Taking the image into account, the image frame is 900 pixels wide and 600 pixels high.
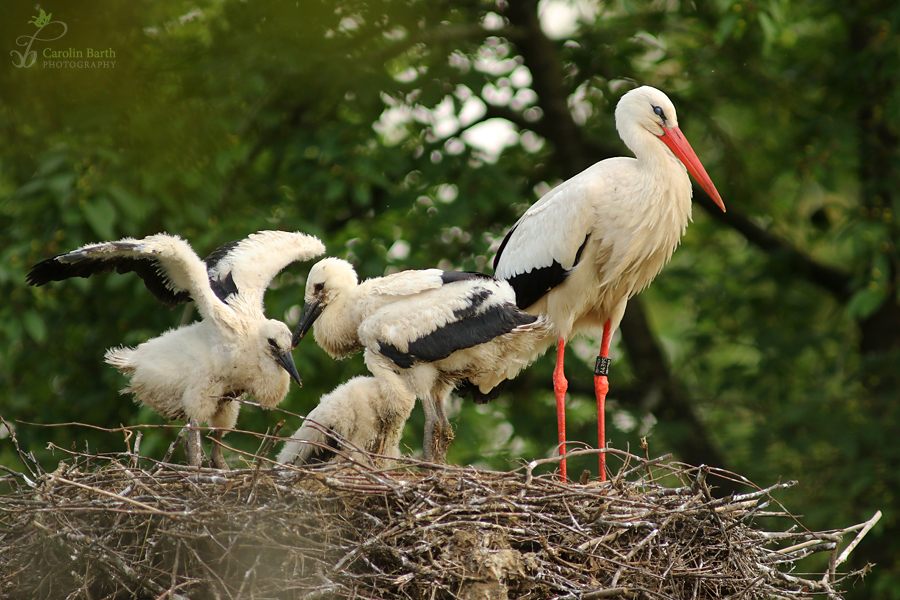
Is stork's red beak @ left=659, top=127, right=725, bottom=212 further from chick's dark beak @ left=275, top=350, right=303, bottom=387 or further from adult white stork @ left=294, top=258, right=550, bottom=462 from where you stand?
chick's dark beak @ left=275, top=350, right=303, bottom=387

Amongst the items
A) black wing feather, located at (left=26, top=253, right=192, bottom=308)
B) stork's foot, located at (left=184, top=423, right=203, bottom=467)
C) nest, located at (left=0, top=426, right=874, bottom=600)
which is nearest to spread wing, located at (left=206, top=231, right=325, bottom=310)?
black wing feather, located at (left=26, top=253, right=192, bottom=308)

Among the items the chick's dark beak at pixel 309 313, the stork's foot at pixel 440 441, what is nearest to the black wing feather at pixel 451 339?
the stork's foot at pixel 440 441

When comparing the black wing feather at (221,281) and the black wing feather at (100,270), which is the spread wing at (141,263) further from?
the black wing feather at (221,281)

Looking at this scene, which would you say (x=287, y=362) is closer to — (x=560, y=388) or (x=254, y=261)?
(x=254, y=261)

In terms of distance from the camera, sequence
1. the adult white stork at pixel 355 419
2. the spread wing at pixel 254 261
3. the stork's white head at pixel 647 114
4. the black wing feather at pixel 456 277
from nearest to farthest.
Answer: the adult white stork at pixel 355 419, the black wing feather at pixel 456 277, the spread wing at pixel 254 261, the stork's white head at pixel 647 114

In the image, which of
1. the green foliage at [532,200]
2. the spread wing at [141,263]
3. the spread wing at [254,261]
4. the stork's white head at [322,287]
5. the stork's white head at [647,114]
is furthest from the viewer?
the green foliage at [532,200]

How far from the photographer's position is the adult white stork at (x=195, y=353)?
397cm

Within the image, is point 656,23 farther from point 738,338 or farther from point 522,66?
point 738,338

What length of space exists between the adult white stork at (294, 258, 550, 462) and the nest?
75 cm

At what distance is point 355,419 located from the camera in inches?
163

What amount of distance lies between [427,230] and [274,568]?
379 centimetres

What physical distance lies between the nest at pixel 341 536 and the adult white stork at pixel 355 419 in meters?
0.60

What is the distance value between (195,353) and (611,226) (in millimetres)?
2134

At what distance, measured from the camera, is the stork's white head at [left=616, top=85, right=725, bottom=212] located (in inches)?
183
